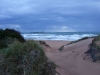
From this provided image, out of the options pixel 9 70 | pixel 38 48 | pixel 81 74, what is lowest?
pixel 81 74

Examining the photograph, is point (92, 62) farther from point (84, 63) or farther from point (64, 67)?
point (64, 67)

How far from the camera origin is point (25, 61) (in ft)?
21.7

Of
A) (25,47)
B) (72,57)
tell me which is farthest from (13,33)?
(25,47)

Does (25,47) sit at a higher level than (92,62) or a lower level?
higher

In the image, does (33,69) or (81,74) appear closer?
(33,69)

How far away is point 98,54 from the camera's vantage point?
1041 cm

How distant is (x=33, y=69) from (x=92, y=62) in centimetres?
451

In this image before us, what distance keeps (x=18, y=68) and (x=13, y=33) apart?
5830mm

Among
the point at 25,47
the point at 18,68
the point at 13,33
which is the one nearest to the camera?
the point at 18,68

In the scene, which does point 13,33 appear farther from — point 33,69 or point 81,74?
point 33,69

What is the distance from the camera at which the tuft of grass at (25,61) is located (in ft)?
21.4

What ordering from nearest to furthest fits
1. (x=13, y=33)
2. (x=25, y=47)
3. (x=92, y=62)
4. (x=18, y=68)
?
(x=18, y=68)
(x=25, y=47)
(x=92, y=62)
(x=13, y=33)

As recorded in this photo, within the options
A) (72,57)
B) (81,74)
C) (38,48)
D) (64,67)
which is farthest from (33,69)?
(72,57)

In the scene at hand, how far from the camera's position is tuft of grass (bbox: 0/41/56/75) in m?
6.53
